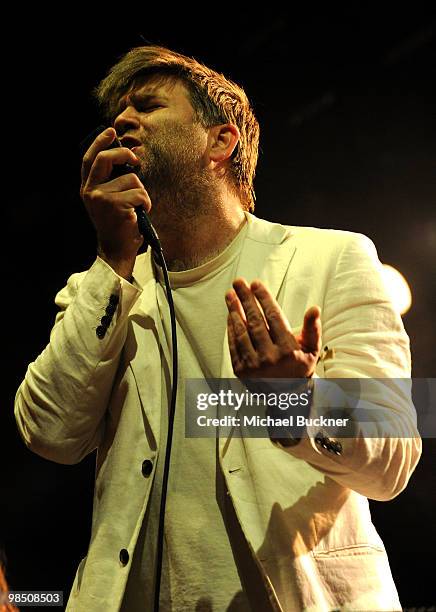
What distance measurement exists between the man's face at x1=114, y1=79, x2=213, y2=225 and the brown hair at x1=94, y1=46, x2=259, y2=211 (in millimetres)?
32

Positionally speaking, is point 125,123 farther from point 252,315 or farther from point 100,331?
point 252,315

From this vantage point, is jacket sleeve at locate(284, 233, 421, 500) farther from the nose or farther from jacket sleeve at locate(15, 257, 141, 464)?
the nose

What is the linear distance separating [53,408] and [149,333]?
264 millimetres

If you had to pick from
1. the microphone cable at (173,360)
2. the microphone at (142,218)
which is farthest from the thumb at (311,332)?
the microphone at (142,218)

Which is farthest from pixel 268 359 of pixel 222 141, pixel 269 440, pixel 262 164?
pixel 262 164

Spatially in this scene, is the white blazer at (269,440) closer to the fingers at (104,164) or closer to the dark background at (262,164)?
the fingers at (104,164)

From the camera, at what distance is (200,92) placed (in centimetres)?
186

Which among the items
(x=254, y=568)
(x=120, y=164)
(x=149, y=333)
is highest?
(x=120, y=164)

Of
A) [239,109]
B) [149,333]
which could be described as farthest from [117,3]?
[149,333]

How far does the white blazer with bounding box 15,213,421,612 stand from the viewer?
1.24 meters

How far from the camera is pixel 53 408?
1.42m

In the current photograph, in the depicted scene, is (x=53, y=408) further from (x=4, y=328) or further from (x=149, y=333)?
(x=4, y=328)

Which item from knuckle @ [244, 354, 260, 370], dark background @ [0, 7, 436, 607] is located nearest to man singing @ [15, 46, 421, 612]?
knuckle @ [244, 354, 260, 370]

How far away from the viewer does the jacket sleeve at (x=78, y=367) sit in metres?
1.40
